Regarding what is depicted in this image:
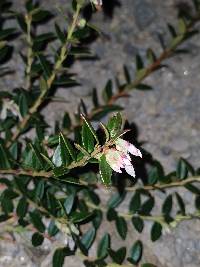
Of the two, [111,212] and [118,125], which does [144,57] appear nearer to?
[111,212]

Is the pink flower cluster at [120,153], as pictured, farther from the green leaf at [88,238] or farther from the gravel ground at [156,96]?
the gravel ground at [156,96]

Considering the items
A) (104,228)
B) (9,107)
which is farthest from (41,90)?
(104,228)

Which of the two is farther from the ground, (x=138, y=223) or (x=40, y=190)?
(x=40, y=190)

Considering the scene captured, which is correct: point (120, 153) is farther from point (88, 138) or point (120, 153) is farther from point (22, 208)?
point (22, 208)

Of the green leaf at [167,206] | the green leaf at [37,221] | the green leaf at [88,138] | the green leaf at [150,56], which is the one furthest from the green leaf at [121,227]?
the green leaf at [150,56]

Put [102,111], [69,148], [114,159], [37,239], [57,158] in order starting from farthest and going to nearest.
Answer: [102,111] → [37,239] → [57,158] → [69,148] → [114,159]

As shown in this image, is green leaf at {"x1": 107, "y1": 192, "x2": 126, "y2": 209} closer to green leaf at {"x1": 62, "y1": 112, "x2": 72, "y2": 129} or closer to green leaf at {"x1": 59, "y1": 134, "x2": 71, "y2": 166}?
green leaf at {"x1": 62, "y1": 112, "x2": 72, "y2": 129}

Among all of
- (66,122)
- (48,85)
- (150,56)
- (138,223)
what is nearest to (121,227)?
(138,223)

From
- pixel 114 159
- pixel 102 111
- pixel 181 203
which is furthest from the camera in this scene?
pixel 102 111
